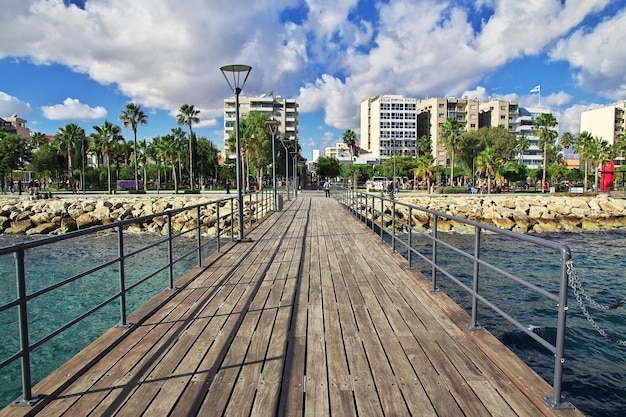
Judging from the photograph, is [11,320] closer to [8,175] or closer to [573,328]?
[573,328]

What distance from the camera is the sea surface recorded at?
6574 millimetres

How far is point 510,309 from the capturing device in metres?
10.2

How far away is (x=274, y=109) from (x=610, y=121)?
280ft

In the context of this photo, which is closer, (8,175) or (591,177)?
(8,175)

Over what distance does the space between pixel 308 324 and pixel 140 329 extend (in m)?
1.63

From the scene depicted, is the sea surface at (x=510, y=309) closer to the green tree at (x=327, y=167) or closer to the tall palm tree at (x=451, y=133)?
the tall palm tree at (x=451, y=133)

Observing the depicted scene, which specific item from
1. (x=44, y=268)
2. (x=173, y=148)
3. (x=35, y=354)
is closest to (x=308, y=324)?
(x=35, y=354)

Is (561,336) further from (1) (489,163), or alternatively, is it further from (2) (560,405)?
(1) (489,163)

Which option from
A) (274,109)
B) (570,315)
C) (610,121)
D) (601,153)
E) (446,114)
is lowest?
(570,315)

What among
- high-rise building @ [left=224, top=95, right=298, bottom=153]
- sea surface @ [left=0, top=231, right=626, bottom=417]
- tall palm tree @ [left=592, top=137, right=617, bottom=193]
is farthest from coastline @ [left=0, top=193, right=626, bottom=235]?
high-rise building @ [left=224, top=95, right=298, bottom=153]

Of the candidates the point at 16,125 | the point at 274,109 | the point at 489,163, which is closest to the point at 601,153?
the point at 489,163

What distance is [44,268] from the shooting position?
14477 mm

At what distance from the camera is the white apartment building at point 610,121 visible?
4112 inches

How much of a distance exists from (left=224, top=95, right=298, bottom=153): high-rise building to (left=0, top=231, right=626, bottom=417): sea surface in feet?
229
